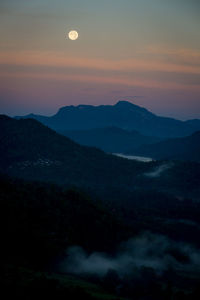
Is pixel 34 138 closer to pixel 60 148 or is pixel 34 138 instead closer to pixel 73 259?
pixel 60 148

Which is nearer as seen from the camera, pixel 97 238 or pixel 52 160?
pixel 97 238

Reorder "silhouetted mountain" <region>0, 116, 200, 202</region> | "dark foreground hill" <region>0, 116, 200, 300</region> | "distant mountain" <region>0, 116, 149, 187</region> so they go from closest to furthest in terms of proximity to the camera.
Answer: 1. "dark foreground hill" <region>0, 116, 200, 300</region>
2. "silhouetted mountain" <region>0, 116, 200, 202</region>
3. "distant mountain" <region>0, 116, 149, 187</region>

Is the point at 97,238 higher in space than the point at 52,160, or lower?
lower

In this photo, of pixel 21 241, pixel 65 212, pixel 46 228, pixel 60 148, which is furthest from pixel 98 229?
pixel 60 148

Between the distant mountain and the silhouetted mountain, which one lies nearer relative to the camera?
the silhouetted mountain

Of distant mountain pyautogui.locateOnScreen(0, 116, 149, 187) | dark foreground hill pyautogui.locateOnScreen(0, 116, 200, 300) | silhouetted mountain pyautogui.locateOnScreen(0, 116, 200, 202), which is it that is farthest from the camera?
distant mountain pyautogui.locateOnScreen(0, 116, 149, 187)

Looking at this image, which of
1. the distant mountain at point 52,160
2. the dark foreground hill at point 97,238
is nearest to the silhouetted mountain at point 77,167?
the distant mountain at point 52,160

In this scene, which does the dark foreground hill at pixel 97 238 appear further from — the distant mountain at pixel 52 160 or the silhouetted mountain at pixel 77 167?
the distant mountain at pixel 52 160

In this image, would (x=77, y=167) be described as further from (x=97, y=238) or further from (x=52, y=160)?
(x=97, y=238)

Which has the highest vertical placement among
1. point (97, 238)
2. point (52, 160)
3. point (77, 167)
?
point (52, 160)

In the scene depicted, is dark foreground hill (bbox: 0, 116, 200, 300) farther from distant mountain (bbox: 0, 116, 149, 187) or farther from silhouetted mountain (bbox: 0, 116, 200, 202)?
distant mountain (bbox: 0, 116, 149, 187)

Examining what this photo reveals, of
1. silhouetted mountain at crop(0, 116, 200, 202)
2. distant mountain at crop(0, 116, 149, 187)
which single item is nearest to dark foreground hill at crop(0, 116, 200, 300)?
silhouetted mountain at crop(0, 116, 200, 202)

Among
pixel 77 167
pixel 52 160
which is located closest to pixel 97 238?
pixel 77 167
